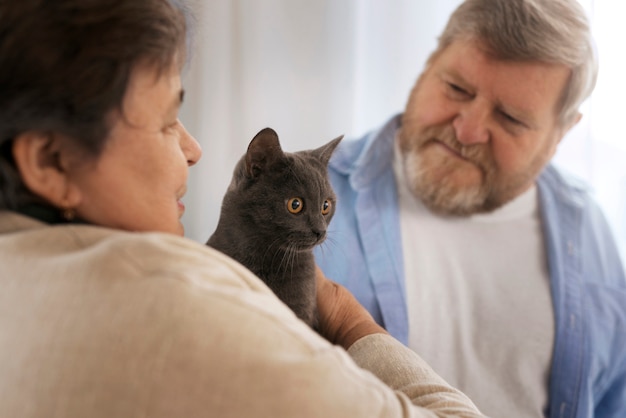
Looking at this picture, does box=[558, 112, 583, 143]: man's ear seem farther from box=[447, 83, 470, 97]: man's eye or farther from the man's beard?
box=[447, 83, 470, 97]: man's eye

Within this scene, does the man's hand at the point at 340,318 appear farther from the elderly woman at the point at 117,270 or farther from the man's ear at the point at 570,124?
the man's ear at the point at 570,124

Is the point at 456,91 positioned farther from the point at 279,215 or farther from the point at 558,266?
the point at 279,215

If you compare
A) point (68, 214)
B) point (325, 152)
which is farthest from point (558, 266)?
point (68, 214)

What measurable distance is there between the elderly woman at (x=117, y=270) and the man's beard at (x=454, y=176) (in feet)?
2.48

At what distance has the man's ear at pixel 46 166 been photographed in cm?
56

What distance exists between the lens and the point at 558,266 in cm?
133

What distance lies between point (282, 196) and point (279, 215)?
3 centimetres

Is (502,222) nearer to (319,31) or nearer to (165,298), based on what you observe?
(319,31)

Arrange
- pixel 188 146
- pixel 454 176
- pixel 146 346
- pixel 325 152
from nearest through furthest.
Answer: pixel 146 346 < pixel 188 146 < pixel 325 152 < pixel 454 176

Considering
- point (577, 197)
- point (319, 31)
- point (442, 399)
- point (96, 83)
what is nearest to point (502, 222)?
point (577, 197)

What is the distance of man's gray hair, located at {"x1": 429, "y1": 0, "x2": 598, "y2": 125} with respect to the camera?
124 cm

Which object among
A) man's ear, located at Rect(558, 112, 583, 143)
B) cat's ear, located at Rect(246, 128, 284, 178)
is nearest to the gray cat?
cat's ear, located at Rect(246, 128, 284, 178)

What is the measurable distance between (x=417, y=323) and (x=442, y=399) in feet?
1.90

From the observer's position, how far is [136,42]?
0.56 meters
